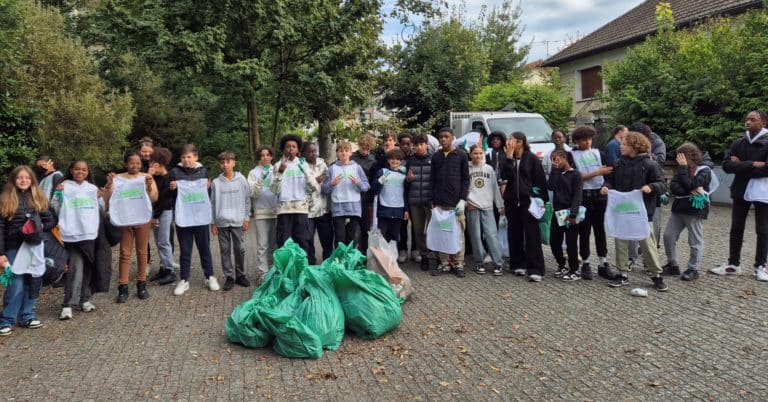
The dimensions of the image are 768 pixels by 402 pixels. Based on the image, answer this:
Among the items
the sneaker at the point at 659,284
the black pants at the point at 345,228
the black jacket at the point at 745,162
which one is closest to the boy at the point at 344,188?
the black pants at the point at 345,228

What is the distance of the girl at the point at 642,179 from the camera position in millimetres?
6352

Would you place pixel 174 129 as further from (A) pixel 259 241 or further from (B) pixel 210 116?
(A) pixel 259 241

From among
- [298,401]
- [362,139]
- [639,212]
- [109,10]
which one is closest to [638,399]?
[298,401]

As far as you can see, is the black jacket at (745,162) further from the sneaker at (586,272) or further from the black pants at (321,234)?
the black pants at (321,234)

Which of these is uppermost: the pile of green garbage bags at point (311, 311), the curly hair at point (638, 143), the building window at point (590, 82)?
the building window at point (590, 82)

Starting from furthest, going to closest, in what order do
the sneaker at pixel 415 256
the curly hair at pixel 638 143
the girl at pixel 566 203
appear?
the sneaker at pixel 415 256 < the girl at pixel 566 203 < the curly hair at pixel 638 143

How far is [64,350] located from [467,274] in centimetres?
474

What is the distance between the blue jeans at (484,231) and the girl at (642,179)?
1482mm

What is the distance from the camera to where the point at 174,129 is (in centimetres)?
1911

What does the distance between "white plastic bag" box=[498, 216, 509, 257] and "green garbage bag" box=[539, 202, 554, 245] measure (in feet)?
1.70

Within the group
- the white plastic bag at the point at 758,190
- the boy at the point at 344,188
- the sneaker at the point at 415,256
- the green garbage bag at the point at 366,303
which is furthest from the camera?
the sneaker at the point at 415,256

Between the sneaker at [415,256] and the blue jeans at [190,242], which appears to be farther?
the sneaker at [415,256]

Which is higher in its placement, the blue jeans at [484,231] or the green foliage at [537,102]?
the green foliage at [537,102]

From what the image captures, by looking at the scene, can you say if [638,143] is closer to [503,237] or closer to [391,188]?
[503,237]
